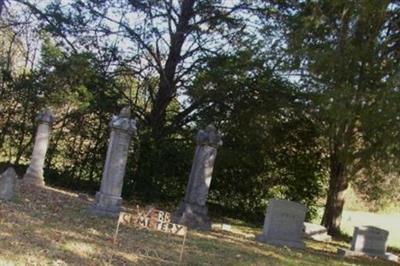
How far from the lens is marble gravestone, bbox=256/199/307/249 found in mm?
13219

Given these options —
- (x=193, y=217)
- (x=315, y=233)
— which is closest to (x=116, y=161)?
(x=193, y=217)

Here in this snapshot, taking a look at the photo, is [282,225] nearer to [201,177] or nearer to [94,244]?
[201,177]

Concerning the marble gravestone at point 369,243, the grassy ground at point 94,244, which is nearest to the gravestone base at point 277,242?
the grassy ground at point 94,244

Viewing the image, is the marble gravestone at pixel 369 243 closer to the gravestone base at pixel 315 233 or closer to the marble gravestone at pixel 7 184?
the gravestone base at pixel 315 233

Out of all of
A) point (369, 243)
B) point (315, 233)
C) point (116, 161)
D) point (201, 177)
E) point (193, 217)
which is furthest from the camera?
point (315, 233)

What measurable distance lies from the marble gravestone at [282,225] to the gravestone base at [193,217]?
4.21ft

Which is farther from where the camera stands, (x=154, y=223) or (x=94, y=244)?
(x=94, y=244)

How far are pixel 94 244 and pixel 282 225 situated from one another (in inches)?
234

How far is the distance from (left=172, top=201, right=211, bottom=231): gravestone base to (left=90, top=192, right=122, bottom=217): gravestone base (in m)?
1.58

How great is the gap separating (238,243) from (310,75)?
5422 mm

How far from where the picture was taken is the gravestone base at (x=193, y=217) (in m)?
13.2

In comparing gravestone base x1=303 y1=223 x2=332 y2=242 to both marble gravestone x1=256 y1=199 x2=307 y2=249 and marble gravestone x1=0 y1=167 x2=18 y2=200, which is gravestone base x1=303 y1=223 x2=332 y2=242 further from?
marble gravestone x1=0 y1=167 x2=18 y2=200

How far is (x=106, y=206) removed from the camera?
484 inches

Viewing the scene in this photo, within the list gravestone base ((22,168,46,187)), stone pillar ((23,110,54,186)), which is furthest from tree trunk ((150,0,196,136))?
gravestone base ((22,168,46,187))
